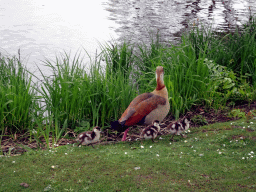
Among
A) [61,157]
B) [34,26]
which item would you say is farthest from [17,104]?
[34,26]

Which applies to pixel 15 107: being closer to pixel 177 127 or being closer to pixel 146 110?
pixel 146 110

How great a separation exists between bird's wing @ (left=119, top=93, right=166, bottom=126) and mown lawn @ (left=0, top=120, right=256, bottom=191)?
0.40 metres

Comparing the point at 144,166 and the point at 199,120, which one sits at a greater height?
the point at 144,166

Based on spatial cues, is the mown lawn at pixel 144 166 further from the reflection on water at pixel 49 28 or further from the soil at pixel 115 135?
the reflection on water at pixel 49 28

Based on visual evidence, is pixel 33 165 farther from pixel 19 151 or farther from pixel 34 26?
pixel 34 26

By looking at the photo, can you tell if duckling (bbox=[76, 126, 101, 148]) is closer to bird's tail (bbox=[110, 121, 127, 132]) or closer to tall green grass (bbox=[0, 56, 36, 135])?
bird's tail (bbox=[110, 121, 127, 132])

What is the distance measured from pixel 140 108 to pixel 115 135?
0.99 m

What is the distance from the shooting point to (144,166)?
13.5 feet

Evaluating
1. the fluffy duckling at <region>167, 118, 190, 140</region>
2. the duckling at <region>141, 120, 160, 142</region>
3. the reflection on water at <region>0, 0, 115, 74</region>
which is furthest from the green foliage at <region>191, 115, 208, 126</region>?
the reflection on water at <region>0, 0, 115, 74</region>

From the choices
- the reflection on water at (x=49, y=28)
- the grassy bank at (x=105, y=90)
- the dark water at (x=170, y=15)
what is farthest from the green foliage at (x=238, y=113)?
the dark water at (x=170, y=15)

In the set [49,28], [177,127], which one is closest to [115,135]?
[177,127]

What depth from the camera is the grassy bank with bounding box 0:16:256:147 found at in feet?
19.5

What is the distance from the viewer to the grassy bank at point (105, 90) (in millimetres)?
5949

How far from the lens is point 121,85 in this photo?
627cm
